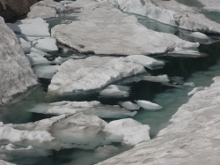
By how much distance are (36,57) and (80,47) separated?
1.69 metres

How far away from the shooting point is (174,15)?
17078 mm

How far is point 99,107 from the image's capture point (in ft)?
26.3

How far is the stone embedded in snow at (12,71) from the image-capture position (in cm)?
838

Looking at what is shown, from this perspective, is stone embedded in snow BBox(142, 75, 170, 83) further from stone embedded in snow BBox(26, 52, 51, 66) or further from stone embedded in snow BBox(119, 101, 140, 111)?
stone embedded in snow BBox(26, 52, 51, 66)

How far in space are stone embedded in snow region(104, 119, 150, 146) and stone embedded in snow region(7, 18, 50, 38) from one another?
7207mm

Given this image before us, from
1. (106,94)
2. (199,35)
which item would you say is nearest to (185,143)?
(106,94)

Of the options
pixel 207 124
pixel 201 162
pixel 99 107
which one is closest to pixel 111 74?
pixel 99 107

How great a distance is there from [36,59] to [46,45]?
67.4 inches

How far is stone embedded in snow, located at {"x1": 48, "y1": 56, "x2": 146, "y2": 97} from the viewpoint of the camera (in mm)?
8852

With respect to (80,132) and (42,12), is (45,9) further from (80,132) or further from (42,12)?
(80,132)

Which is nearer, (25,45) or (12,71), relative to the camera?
(12,71)

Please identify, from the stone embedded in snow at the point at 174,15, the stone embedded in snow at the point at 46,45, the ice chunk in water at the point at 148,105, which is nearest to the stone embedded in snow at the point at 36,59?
the stone embedded in snow at the point at 46,45

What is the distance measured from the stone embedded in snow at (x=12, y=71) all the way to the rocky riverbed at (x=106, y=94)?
2 centimetres

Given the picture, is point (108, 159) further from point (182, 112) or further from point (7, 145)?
point (182, 112)
